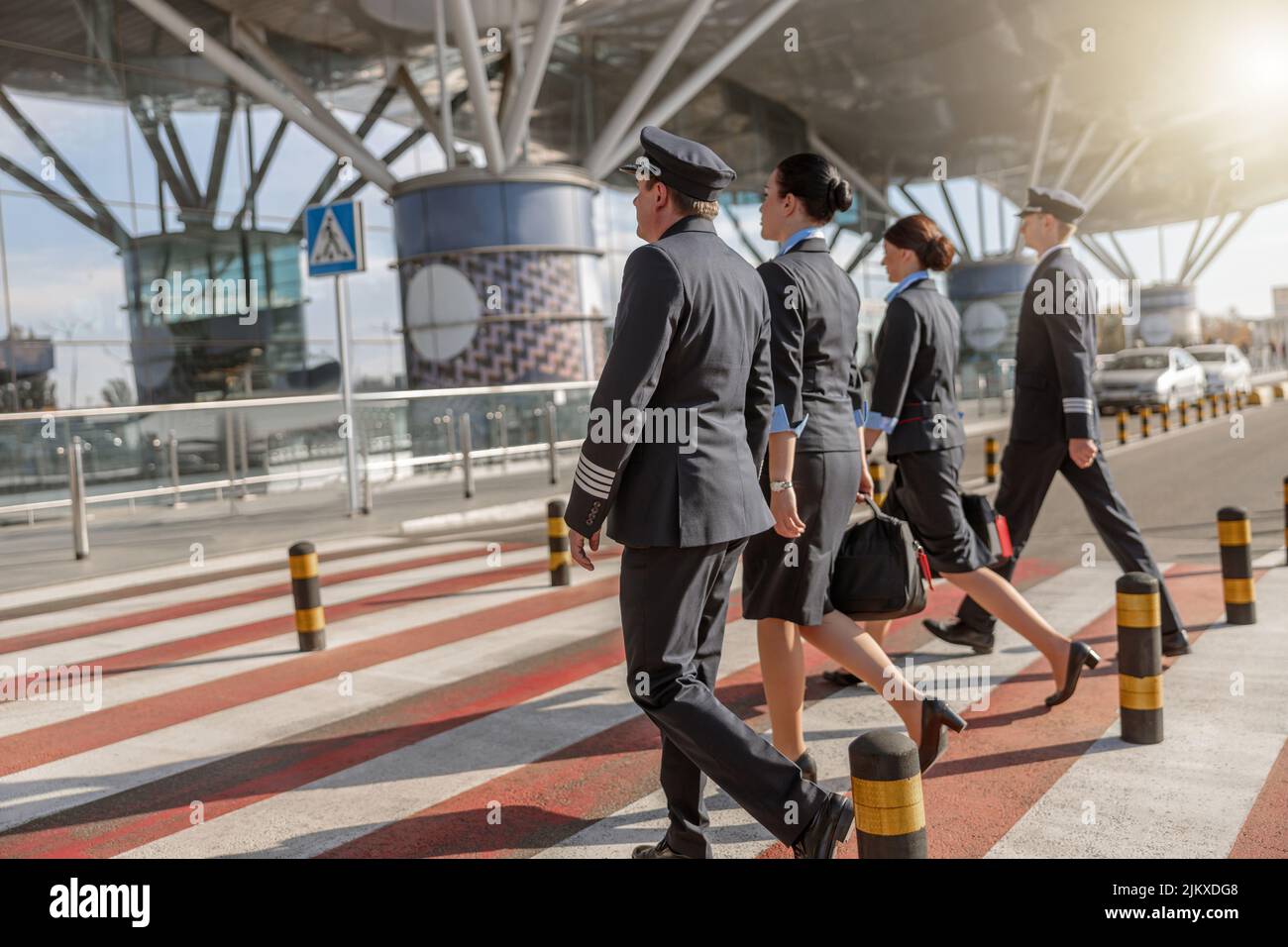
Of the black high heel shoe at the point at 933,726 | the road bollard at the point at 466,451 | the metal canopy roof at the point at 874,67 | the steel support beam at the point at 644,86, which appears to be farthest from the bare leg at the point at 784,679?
the metal canopy roof at the point at 874,67

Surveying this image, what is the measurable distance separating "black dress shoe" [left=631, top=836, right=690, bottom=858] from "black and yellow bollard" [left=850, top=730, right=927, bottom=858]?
0.75m

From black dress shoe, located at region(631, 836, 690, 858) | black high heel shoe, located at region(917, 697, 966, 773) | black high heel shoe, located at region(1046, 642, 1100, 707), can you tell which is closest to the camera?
black dress shoe, located at region(631, 836, 690, 858)

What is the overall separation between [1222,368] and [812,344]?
2773 centimetres

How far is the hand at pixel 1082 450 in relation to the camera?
489cm

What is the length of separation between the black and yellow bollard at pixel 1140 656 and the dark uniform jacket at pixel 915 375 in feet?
2.98

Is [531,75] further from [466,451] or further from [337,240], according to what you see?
[337,240]

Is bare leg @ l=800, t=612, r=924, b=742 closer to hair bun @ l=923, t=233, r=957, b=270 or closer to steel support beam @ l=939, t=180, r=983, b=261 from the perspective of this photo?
hair bun @ l=923, t=233, r=957, b=270

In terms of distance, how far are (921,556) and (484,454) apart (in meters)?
11.5

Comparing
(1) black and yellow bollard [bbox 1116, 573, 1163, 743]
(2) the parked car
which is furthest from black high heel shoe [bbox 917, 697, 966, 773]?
(2) the parked car

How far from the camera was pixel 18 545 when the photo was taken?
1023cm

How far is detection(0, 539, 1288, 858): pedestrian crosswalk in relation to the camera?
11.3 feet

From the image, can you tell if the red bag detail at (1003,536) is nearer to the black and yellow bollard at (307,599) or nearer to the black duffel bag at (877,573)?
the black duffel bag at (877,573)

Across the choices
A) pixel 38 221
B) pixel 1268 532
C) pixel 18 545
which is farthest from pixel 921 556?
pixel 38 221
